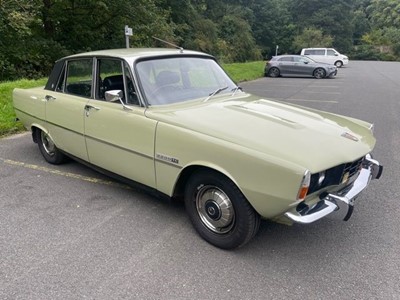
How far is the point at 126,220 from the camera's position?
3520 mm

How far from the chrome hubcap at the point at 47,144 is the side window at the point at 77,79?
2.48 ft

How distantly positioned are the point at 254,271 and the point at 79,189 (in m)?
2.44

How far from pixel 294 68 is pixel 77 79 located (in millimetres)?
18860

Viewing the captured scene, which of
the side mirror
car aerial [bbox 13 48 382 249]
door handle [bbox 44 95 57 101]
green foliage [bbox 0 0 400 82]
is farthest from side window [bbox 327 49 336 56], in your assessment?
Result: the side mirror

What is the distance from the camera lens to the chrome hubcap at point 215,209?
2938mm

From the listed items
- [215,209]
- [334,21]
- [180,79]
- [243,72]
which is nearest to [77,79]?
[180,79]

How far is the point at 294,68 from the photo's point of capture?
21.2 metres

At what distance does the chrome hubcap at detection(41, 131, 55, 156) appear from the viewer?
4878 millimetres

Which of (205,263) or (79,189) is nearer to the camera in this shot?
(205,263)

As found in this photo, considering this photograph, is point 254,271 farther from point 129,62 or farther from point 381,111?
point 381,111

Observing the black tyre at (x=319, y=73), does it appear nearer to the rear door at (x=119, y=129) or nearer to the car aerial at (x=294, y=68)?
the car aerial at (x=294, y=68)

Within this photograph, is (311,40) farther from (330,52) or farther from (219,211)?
(219,211)

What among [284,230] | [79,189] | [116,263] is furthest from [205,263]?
[79,189]

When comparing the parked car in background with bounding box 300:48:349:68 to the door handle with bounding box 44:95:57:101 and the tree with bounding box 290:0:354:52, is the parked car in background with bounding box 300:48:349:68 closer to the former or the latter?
the door handle with bounding box 44:95:57:101
